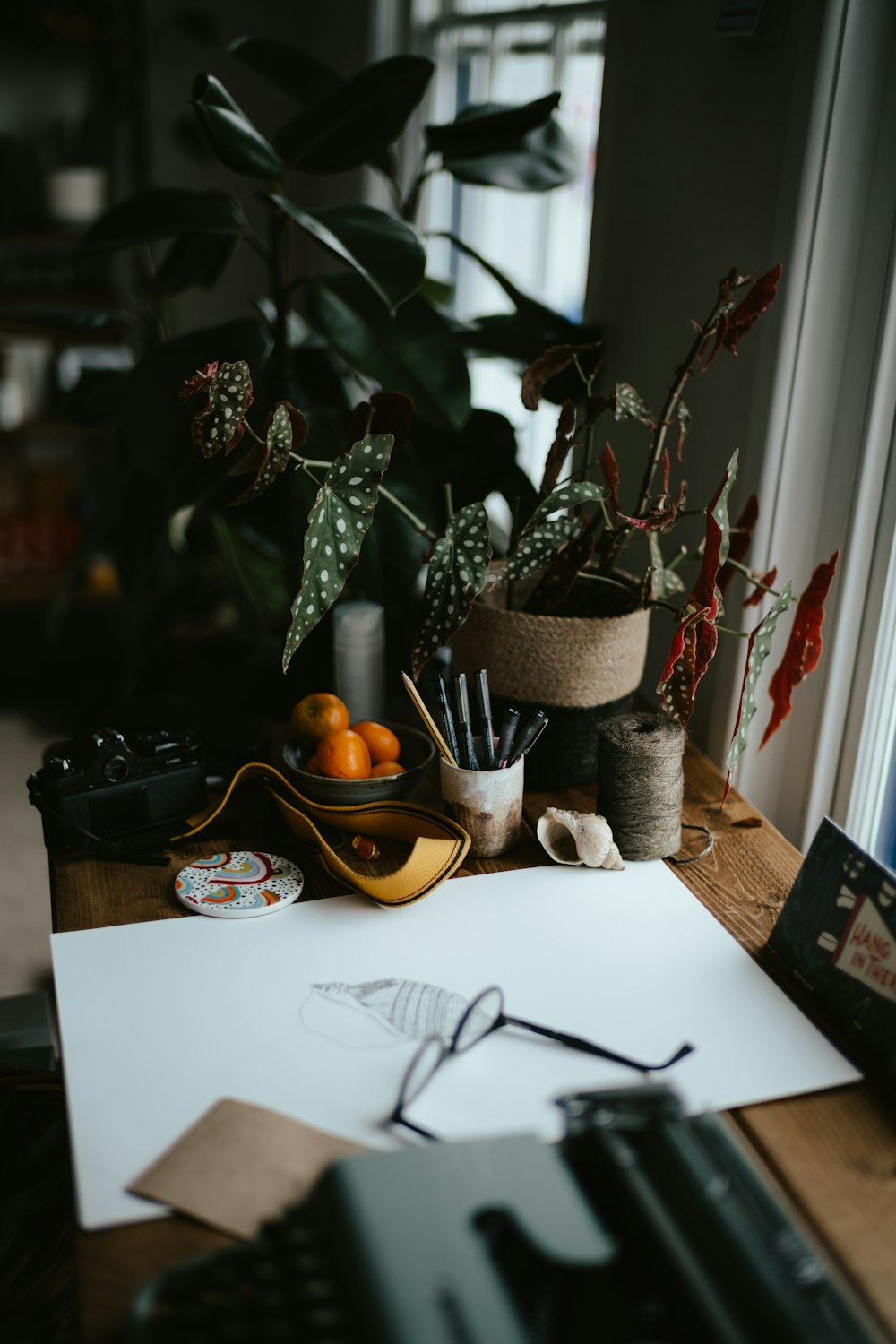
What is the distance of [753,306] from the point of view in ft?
3.43

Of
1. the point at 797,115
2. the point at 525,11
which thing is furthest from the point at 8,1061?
the point at 525,11

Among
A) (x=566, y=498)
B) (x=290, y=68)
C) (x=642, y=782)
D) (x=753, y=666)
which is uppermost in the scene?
(x=290, y=68)

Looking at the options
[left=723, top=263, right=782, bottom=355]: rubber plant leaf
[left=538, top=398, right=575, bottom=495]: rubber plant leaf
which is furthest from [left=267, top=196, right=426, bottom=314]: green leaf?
[left=723, top=263, right=782, bottom=355]: rubber plant leaf

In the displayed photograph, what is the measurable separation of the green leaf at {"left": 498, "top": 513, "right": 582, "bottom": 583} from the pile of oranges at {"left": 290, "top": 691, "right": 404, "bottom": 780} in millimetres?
218

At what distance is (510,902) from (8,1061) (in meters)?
0.64

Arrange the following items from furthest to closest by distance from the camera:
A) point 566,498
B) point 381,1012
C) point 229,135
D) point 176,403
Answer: point 176,403 → point 229,135 → point 566,498 → point 381,1012

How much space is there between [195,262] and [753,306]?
3.37 feet

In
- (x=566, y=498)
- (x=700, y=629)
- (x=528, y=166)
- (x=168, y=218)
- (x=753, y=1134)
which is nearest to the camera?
(x=753, y=1134)

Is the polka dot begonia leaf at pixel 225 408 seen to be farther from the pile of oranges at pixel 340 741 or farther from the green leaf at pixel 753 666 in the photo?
the green leaf at pixel 753 666

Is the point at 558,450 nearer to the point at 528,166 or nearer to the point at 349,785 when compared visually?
the point at 349,785

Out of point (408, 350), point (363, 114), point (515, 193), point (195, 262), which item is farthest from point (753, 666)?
point (515, 193)

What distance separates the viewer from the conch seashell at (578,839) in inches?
40.4

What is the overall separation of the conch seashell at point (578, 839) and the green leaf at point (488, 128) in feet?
3.08

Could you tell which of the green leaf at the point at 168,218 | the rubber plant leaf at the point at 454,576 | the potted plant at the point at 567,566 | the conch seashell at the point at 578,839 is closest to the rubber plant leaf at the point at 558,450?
the potted plant at the point at 567,566
